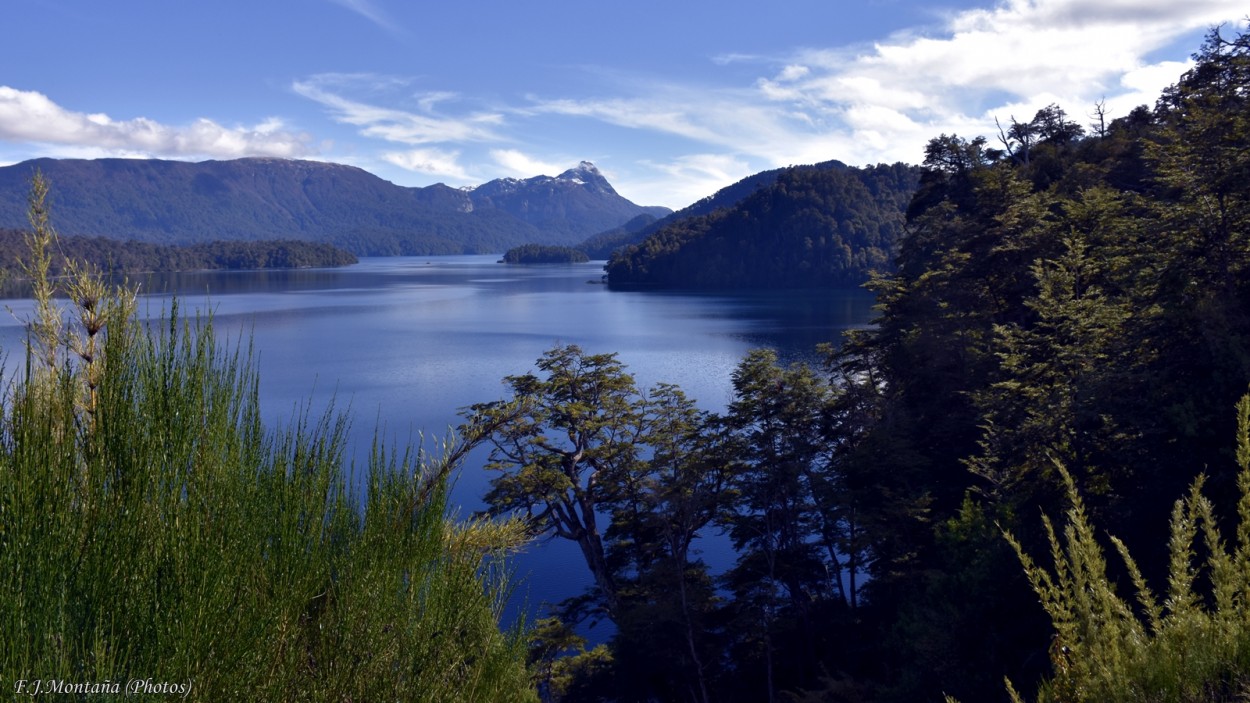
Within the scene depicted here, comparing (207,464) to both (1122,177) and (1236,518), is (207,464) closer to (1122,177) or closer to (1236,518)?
(1236,518)

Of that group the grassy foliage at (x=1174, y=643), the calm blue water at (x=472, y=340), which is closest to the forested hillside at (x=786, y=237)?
the calm blue water at (x=472, y=340)

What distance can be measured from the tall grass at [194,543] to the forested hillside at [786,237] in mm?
104870

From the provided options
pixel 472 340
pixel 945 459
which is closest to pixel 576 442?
pixel 945 459

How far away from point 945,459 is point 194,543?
1976cm

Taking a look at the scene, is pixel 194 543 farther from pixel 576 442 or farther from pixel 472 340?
pixel 472 340

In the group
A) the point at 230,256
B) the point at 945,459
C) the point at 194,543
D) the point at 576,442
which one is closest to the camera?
the point at 194,543

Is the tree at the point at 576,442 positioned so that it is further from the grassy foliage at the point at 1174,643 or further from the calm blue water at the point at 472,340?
the grassy foliage at the point at 1174,643

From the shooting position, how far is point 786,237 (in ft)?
380

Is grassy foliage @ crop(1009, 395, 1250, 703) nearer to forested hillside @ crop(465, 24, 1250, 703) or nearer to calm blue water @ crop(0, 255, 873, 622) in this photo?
forested hillside @ crop(465, 24, 1250, 703)

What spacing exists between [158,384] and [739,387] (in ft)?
55.8

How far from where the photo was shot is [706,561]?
22703 millimetres

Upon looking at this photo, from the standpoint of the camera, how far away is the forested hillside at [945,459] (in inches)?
443

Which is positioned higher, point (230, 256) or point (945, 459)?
point (230, 256)

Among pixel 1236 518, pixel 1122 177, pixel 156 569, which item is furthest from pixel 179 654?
pixel 1122 177
